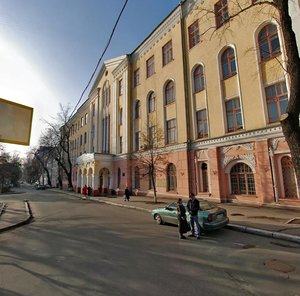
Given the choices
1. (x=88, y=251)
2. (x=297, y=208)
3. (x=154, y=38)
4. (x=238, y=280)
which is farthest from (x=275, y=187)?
(x=154, y=38)

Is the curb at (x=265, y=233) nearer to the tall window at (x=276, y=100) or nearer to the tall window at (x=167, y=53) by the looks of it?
the tall window at (x=276, y=100)

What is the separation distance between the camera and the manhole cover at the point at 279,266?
574 cm

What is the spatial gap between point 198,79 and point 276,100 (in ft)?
26.7

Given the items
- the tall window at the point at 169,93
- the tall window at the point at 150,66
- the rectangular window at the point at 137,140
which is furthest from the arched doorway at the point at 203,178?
the tall window at the point at 150,66

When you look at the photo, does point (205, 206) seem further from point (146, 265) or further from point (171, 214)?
point (146, 265)

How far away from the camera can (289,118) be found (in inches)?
274

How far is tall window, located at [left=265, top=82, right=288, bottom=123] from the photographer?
15.2 metres

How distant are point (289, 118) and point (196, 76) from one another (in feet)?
53.9

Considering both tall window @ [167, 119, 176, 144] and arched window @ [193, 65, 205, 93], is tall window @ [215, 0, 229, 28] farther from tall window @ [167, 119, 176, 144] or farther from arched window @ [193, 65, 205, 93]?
tall window @ [167, 119, 176, 144]

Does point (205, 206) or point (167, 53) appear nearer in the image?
point (205, 206)

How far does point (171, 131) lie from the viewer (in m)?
24.5

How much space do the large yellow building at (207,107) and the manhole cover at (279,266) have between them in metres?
8.24

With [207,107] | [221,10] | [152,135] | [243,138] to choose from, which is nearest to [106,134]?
[152,135]

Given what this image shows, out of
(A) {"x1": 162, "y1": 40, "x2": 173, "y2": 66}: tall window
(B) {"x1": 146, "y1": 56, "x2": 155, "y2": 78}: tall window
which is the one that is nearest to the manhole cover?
(A) {"x1": 162, "y1": 40, "x2": 173, "y2": 66}: tall window
